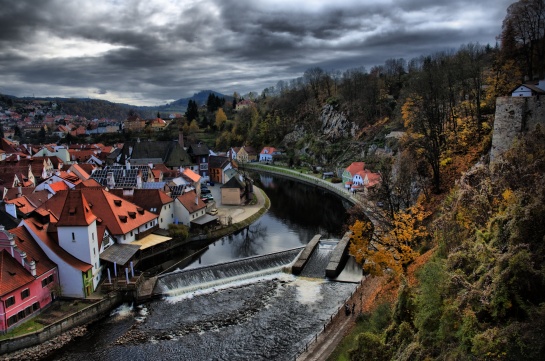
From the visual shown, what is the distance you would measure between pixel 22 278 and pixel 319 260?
22.1 metres

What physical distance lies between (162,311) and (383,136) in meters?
59.3

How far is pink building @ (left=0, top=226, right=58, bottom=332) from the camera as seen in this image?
79.9 feet

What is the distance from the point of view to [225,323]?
2605cm

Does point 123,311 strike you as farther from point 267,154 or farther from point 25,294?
point 267,154

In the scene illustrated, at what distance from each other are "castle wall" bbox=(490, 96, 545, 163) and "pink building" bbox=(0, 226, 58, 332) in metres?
29.4

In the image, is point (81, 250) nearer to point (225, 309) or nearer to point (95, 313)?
point (95, 313)

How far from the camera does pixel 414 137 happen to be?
150 feet

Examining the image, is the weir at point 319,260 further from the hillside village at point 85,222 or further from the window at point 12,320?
the window at point 12,320

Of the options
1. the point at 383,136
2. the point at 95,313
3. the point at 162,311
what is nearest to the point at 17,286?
the point at 95,313

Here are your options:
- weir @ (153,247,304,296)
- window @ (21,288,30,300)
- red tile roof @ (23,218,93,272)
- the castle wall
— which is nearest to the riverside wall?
window @ (21,288,30,300)

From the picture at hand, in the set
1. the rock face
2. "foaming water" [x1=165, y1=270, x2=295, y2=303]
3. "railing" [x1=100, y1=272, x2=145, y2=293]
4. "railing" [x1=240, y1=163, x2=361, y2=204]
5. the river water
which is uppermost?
the rock face

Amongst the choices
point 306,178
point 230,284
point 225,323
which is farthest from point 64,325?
point 306,178

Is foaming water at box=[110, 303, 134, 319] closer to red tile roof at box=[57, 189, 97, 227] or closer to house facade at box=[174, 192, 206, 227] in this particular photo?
red tile roof at box=[57, 189, 97, 227]

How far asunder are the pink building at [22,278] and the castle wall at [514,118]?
2943 centimetres
